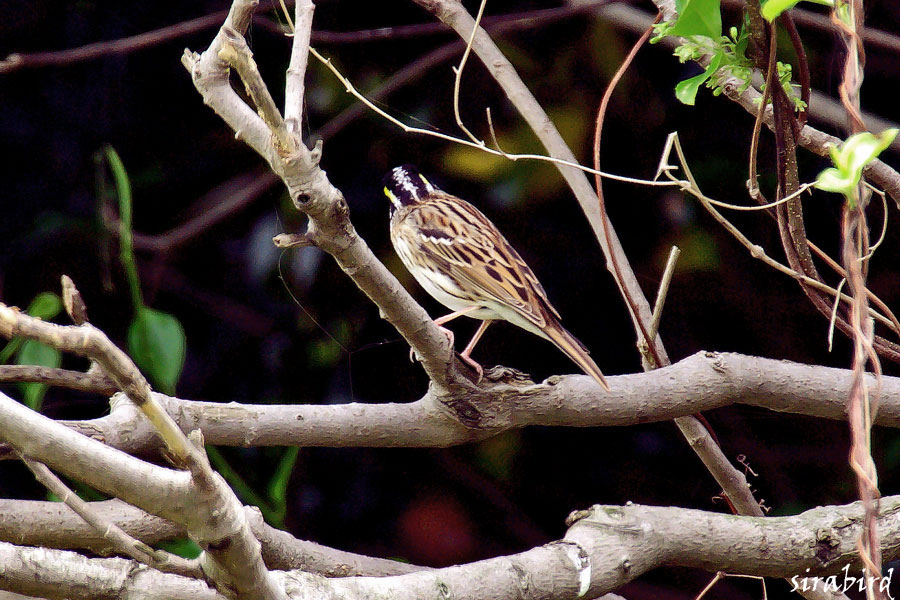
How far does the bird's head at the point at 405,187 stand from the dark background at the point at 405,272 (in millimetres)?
272

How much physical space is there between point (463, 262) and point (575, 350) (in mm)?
417

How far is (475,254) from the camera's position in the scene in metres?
2.19

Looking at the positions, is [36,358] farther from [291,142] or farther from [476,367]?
[291,142]

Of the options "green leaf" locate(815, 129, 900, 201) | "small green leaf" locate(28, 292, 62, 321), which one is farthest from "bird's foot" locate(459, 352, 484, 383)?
"small green leaf" locate(28, 292, 62, 321)

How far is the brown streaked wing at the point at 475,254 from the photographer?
205 cm

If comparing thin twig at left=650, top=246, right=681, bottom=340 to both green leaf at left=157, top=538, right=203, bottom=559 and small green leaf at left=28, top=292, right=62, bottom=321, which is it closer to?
green leaf at left=157, top=538, right=203, bottom=559

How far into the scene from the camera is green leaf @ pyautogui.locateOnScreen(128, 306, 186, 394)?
204 centimetres

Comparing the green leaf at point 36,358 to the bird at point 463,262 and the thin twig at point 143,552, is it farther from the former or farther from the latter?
the thin twig at point 143,552

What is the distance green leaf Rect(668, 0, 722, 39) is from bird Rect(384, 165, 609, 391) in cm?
75

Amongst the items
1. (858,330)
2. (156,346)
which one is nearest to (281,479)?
(156,346)

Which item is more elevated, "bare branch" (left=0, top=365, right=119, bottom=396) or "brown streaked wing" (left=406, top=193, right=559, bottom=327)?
"brown streaked wing" (left=406, top=193, right=559, bottom=327)

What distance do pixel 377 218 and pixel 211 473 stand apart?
189cm

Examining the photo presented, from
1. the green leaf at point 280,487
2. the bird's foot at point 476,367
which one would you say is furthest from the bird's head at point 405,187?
the bird's foot at point 476,367

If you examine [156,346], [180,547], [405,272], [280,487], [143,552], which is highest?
[405,272]
